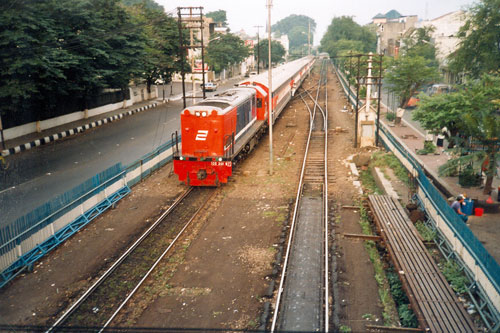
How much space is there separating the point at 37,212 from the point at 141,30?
92.5 feet

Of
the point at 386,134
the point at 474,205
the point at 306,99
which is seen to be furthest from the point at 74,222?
the point at 306,99

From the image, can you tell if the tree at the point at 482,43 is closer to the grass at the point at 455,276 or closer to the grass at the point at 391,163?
the grass at the point at 391,163

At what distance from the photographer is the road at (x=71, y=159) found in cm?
1730

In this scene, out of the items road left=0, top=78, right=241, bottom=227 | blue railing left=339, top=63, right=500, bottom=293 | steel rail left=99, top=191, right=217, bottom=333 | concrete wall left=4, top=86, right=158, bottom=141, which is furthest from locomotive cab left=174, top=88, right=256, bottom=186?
concrete wall left=4, top=86, right=158, bottom=141

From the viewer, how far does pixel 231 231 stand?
13.9 m

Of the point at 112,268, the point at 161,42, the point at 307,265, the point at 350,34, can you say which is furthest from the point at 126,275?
the point at 350,34

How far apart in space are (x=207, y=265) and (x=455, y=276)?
6.43 metres

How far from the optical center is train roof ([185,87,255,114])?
1750cm

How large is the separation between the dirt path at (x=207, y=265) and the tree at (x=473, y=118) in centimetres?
469

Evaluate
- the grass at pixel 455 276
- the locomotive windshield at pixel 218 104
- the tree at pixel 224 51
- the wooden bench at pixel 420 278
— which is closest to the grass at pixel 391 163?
the wooden bench at pixel 420 278

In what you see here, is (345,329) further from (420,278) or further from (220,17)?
(220,17)

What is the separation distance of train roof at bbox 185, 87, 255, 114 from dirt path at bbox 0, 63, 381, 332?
11.3 feet

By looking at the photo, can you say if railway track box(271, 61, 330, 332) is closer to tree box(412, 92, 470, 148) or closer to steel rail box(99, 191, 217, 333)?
steel rail box(99, 191, 217, 333)

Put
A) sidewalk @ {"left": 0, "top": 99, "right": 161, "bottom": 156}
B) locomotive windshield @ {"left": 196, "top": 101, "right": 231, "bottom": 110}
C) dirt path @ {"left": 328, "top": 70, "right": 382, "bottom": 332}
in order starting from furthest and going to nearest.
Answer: sidewalk @ {"left": 0, "top": 99, "right": 161, "bottom": 156}
locomotive windshield @ {"left": 196, "top": 101, "right": 231, "bottom": 110}
dirt path @ {"left": 328, "top": 70, "right": 382, "bottom": 332}
